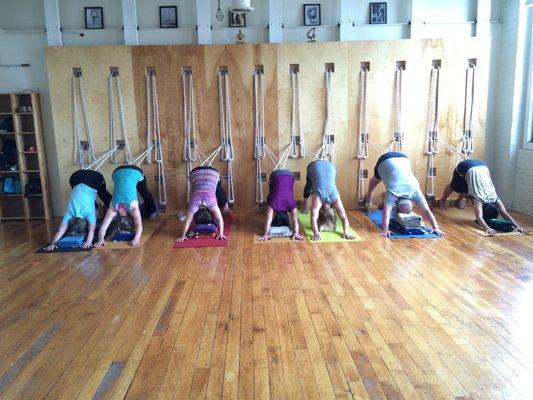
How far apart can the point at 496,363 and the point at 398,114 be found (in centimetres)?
445

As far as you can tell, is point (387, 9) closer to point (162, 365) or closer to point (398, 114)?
point (398, 114)

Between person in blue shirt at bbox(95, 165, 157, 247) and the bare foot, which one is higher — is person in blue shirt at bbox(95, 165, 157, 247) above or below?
above

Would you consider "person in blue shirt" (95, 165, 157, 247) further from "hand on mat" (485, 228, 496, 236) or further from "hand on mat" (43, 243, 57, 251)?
"hand on mat" (485, 228, 496, 236)

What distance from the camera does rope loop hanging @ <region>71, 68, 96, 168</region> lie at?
6109 mm

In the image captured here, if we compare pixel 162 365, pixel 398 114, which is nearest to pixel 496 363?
pixel 162 365

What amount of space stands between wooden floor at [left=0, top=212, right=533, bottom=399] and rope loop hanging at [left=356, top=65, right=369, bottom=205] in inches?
70.5

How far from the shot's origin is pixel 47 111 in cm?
640

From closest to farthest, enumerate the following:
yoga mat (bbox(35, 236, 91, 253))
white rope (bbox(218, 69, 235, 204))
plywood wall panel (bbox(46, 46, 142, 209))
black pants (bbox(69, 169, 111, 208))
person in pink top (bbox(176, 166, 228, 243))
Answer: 1. yoga mat (bbox(35, 236, 91, 253))
2. person in pink top (bbox(176, 166, 228, 243))
3. black pants (bbox(69, 169, 111, 208))
4. plywood wall panel (bbox(46, 46, 142, 209))
5. white rope (bbox(218, 69, 235, 204))

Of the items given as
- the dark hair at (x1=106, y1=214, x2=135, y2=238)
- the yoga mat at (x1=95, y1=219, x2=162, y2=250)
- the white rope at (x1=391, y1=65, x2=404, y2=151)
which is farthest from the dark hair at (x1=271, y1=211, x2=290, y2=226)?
the white rope at (x1=391, y1=65, x2=404, y2=151)

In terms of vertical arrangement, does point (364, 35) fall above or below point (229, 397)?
above

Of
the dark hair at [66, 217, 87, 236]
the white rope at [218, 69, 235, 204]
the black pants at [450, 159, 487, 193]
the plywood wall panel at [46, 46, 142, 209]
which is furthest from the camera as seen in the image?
the white rope at [218, 69, 235, 204]

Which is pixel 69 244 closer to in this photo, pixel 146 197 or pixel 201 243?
pixel 146 197

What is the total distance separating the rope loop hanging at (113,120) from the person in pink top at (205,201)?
1398mm

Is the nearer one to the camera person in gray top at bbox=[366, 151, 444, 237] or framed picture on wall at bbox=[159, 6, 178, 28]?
person in gray top at bbox=[366, 151, 444, 237]
